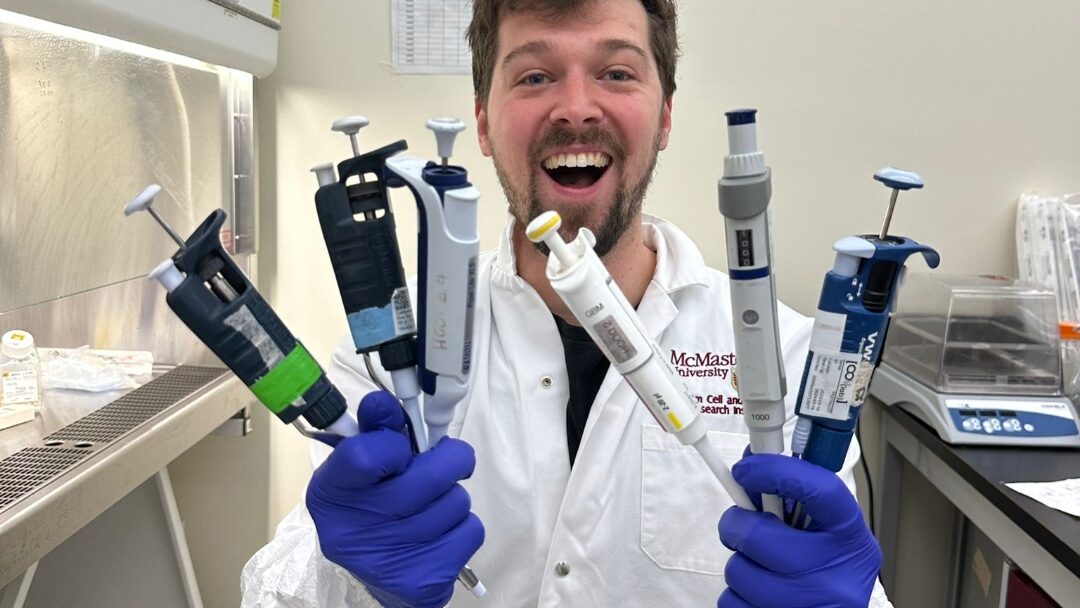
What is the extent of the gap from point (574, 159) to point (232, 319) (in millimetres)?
643

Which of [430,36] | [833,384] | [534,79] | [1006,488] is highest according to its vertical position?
[430,36]

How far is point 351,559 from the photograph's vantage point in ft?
2.48

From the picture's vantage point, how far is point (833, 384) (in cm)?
66

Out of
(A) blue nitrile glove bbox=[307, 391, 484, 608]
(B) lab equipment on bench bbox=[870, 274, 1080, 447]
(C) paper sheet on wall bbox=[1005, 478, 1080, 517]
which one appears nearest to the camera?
(A) blue nitrile glove bbox=[307, 391, 484, 608]

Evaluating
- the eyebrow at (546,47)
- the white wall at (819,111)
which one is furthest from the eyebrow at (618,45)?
the white wall at (819,111)

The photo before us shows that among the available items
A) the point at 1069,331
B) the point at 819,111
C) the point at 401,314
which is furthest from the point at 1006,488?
the point at 401,314

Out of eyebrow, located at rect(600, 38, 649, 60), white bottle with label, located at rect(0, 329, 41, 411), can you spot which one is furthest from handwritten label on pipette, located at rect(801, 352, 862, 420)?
white bottle with label, located at rect(0, 329, 41, 411)

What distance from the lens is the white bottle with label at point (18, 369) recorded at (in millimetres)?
1489

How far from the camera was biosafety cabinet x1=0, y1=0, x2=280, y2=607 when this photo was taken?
1265 millimetres

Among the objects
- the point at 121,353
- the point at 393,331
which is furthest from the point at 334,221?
the point at 121,353

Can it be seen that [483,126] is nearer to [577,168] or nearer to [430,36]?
[577,168]

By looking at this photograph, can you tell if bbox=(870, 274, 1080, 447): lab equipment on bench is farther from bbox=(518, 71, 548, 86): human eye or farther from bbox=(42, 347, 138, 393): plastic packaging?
bbox=(42, 347, 138, 393): plastic packaging

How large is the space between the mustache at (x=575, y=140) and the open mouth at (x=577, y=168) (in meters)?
0.01

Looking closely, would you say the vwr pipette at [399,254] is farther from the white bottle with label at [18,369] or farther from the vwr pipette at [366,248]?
the white bottle with label at [18,369]
